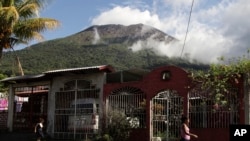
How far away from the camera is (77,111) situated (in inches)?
818

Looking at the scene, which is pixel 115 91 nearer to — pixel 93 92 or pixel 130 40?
pixel 93 92

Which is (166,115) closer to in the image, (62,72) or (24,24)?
(62,72)

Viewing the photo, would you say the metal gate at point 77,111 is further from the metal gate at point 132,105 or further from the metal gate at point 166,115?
the metal gate at point 166,115

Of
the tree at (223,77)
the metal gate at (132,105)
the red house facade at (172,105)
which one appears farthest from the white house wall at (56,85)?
the tree at (223,77)

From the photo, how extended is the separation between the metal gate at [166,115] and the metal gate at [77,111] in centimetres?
287

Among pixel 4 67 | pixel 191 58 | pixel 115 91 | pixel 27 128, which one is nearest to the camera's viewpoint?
pixel 115 91

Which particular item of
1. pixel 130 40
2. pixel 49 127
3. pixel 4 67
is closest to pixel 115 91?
pixel 49 127

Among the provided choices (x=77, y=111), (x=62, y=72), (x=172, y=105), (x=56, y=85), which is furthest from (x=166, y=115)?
(x=56, y=85)

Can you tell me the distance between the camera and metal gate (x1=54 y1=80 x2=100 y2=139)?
20.2m

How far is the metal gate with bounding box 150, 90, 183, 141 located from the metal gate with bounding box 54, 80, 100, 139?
2.87 meters

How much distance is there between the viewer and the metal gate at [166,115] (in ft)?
57.8

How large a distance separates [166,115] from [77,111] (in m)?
4.87

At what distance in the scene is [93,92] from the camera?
20.6m

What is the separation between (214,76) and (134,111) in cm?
428
